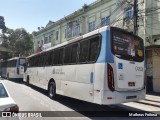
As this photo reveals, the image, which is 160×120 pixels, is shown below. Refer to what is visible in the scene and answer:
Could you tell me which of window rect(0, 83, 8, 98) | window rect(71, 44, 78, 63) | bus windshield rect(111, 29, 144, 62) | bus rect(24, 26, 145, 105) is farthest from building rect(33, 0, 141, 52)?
window rect(0, 83, 8, 98)

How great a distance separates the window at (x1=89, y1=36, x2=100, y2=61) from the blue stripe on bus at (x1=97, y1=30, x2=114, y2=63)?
30cm

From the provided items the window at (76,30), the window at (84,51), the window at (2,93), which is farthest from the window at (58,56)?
the window at (76,30)

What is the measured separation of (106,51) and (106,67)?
0.56 metres

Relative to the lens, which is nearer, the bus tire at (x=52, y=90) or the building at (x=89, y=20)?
the bus tire at (x=52, y=90)

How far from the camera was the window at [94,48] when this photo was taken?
835 cm

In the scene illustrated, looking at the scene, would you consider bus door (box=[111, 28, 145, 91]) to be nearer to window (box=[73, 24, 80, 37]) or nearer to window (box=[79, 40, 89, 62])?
window (box=[79, 40, 89, 62])

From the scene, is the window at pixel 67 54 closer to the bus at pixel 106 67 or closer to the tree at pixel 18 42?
the bus at pixel 106 67

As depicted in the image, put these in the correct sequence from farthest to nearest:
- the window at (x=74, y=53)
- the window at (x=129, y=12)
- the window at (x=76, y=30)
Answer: the window at (x=76, y=30) → the window at (x=129, y=12) → the window at (x=74, y=53)

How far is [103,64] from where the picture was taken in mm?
7828

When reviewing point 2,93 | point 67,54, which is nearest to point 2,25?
point 67,54

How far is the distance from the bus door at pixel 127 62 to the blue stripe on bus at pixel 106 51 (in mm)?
206

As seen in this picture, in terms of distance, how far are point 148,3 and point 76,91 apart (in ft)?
39.3

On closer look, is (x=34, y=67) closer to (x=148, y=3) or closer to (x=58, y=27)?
(x=148, y=3)

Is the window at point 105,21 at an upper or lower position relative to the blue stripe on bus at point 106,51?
upper
